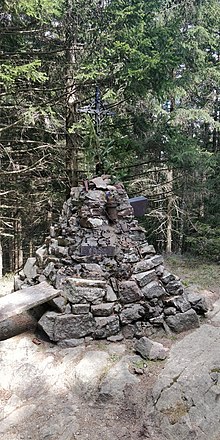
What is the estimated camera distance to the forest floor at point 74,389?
313cm

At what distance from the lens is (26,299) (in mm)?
4512

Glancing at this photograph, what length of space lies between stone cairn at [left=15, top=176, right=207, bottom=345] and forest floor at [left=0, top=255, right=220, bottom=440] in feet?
0.91

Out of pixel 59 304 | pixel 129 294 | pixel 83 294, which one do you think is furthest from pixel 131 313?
pixel 59 304

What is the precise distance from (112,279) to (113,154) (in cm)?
414

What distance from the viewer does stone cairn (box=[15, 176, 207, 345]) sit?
176 inches

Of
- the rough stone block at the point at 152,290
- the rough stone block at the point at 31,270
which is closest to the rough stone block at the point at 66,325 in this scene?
the rough stone block at the point at 152,290

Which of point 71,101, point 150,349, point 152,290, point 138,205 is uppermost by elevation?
point 71,101

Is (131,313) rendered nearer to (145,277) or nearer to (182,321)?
(145,277)

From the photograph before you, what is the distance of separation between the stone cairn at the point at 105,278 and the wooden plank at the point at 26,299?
5.8 inches

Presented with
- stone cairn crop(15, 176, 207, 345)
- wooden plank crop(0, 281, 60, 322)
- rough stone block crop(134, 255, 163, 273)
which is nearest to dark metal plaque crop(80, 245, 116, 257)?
stone cairn crop(15, 176, 207, 345)

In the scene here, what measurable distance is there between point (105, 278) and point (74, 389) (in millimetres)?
1711

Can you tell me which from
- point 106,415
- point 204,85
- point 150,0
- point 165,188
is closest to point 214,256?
point 165,188

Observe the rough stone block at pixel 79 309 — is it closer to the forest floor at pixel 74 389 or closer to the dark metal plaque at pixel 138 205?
the forest floor at pixel 74 389

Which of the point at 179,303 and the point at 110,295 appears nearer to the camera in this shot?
the point at 110,295
